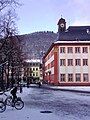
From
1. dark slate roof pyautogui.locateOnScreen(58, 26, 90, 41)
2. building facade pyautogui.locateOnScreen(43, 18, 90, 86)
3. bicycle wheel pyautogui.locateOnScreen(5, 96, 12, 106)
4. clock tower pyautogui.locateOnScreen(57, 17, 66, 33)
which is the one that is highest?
clock tower pyautogui.locateOnScreen(57, 17, 66, 33)

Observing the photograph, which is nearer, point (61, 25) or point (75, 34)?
point (75, 34)

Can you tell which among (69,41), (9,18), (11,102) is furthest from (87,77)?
(11,102)

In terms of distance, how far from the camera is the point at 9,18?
4150 centimetres

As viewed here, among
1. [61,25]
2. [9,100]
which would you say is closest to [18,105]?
[9,100]

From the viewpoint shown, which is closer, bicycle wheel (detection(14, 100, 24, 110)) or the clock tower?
bicycle wheel (detection(14, 100, 24, 110))

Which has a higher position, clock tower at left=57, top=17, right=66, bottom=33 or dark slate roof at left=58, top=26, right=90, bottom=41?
clock tower at left=57, top=17, right=66, bottom=33

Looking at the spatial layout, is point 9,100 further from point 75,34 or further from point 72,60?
point 75,34

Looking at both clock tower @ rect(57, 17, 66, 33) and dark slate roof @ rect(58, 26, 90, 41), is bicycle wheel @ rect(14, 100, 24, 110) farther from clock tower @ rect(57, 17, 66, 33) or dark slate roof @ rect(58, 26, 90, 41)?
clock tower @ rect(57, 17, 66, 33)

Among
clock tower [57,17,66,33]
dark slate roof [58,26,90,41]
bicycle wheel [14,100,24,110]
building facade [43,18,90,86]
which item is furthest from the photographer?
clock tower [57,17,66,33]

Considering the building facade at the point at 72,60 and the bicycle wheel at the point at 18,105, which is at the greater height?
the building facade at the point at 72,60

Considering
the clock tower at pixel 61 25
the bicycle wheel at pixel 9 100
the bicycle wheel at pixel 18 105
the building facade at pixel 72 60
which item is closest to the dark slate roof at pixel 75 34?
the building facade at pixel 72 60

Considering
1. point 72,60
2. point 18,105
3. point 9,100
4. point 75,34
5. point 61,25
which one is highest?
point 61,25

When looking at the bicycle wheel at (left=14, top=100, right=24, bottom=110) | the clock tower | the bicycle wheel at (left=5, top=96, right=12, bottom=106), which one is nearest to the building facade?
the clock tower

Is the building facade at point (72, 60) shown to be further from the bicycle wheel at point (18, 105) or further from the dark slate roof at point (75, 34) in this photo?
the bicycle wheel at point (18, 105)
